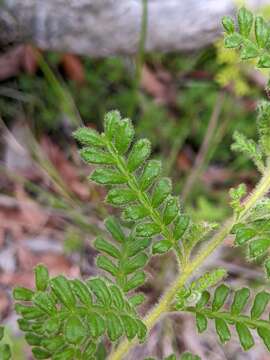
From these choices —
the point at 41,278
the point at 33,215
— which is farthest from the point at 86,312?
the point at 33,215

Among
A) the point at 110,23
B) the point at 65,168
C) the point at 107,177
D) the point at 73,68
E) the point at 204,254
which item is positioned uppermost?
the point at 73,68

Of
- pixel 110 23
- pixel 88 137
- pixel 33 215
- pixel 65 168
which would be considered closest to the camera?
pixel 88 137

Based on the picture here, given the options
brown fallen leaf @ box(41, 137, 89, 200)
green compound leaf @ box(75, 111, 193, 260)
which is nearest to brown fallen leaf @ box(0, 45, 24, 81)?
brown fallen leaf @ box(41, 137, 89, 200)

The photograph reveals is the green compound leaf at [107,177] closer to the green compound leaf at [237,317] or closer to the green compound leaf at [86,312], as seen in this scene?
the green compound leaf at [86,312]

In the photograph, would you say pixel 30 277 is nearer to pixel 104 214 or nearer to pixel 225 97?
pixel 104 214

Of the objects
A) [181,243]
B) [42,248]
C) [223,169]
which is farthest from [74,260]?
[181,243]

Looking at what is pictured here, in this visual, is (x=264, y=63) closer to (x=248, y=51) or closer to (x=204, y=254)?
(x=248, y=51)

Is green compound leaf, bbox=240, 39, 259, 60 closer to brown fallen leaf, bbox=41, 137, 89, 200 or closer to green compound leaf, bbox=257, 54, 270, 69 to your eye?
green compound leaf, bbox=257, 54, 270, 69
